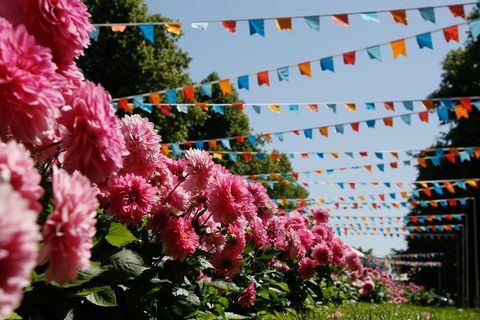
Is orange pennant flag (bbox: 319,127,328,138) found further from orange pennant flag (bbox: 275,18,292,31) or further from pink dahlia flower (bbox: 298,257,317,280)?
pink dahlia flower (bbox: 298,257,317,280)

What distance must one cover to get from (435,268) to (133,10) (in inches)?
1149

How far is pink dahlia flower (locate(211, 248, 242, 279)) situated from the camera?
2986 mm

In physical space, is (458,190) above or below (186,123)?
below

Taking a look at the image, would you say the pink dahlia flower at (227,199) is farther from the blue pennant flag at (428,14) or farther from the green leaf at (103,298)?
the blue pennant flag at (428,14)

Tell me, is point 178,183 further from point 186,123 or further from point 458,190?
point 458,190

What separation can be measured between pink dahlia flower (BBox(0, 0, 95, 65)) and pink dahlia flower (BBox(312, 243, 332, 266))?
14.3ft

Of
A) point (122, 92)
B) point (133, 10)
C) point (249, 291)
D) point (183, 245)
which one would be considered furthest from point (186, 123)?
point (183, 245)

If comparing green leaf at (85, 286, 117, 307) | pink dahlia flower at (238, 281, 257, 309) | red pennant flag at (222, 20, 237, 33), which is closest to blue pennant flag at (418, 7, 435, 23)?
red pennant flag at (222, 20, 237, 33)

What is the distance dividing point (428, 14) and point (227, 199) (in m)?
4.36

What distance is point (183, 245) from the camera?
7.26 feet

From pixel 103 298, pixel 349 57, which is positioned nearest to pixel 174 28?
pixel 349 57

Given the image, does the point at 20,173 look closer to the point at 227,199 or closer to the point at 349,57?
the point at 227,199

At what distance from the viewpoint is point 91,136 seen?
1.30 metres

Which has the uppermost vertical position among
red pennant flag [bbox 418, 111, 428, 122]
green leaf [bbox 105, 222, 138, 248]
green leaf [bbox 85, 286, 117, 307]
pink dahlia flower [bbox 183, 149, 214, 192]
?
red pennant flag [bbox 418, 111, 428, 122]
